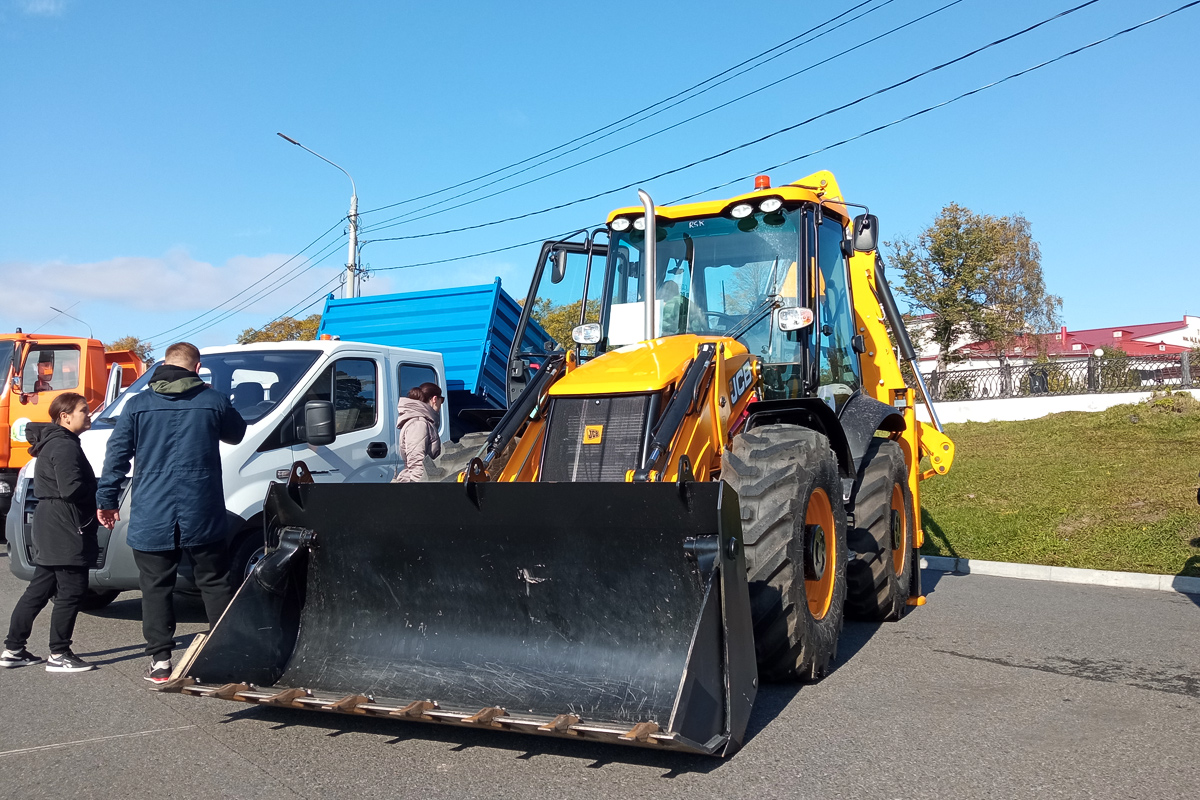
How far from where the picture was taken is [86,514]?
6.14 m

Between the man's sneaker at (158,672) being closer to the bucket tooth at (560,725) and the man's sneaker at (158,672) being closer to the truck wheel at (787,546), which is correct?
the bucket tooth at (560,725)

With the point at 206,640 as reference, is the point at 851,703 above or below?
below

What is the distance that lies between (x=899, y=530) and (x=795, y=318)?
215cm

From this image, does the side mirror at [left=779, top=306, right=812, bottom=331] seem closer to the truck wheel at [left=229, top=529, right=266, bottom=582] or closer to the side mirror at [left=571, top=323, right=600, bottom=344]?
the side mirror at [left=571, top=323, right=600, bottom=344]

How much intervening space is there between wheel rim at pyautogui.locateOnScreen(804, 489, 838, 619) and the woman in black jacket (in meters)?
4.32

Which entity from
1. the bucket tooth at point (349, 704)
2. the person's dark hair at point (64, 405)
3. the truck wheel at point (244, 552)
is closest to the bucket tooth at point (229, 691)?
the bucket tooth at point (349, 704)

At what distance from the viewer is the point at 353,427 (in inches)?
319

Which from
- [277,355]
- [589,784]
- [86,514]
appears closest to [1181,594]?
[589,784]

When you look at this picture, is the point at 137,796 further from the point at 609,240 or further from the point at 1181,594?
the point at 1181,594

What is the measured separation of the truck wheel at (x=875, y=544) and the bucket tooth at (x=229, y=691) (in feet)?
12.5

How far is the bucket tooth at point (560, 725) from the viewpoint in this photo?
3.79m

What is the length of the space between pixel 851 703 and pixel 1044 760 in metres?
1.03

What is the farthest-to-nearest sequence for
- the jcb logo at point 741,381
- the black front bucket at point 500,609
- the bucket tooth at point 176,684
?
the jcb logo at point 741,381
the bucket tooth at point 176,684
the black front bucket at point 500,609

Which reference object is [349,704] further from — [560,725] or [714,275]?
[714,275]
